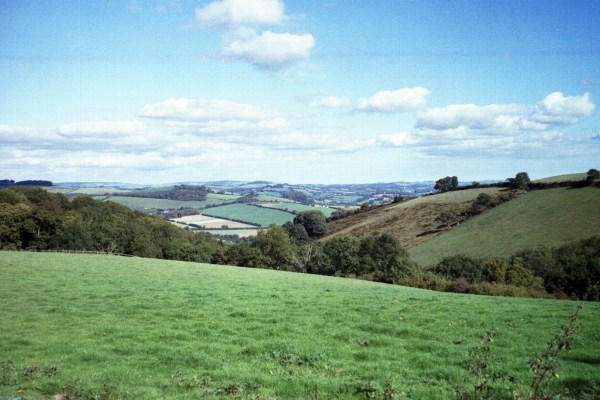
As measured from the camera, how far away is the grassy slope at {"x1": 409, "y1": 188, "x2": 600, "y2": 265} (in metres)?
79.1

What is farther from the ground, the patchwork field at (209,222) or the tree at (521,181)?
the tree at (521,181)

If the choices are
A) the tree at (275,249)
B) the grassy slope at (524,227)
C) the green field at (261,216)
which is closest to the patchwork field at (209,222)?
the green field at (261,216)

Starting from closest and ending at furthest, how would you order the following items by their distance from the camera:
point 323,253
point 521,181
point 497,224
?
point 323,253, point 497,224, point 521,181

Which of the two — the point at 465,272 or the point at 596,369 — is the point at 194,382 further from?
the point at 465,272

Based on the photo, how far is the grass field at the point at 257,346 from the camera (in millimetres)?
9758

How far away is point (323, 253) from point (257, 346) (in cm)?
6648

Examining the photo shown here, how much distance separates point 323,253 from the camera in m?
79.1

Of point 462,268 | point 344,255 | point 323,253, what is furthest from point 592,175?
point 323,253

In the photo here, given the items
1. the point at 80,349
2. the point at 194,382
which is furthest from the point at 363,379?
the point at 80,349

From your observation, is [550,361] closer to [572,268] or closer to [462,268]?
[572,268]

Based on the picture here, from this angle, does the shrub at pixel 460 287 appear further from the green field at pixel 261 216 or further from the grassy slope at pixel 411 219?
the green field at pixel 261 216

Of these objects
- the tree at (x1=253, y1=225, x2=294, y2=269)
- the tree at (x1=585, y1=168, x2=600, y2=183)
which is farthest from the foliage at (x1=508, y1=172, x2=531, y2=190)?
the tree at (x1=253, y1=225, x2=294, y2=269)

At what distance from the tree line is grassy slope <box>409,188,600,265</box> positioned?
11253 millimetres

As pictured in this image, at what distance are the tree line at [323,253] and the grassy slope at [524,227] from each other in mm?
11253
